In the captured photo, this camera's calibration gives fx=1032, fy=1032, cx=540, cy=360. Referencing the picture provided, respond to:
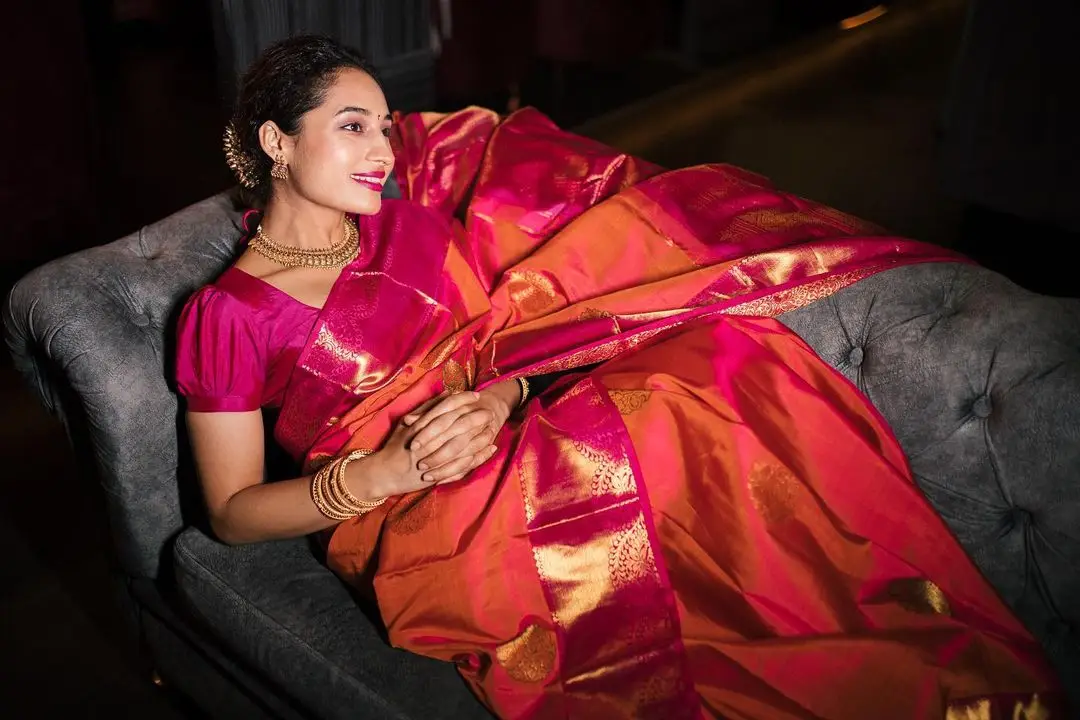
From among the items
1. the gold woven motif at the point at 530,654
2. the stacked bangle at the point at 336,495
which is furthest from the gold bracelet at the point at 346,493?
the gold woven motif at the point at 530,654

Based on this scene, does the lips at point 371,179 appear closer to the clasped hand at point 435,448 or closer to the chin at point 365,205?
the chin at point 365,205

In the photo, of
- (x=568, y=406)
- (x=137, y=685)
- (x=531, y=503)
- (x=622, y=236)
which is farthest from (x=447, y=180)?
(x=137, y=685)

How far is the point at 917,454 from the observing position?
1.48 metres

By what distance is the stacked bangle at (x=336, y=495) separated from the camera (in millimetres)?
1326

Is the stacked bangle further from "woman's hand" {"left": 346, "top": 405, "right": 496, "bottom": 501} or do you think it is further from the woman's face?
the woman's face

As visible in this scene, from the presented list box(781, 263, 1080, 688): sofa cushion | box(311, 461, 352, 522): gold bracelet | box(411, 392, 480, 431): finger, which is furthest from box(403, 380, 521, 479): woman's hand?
box(781, 263, 1080, 688): sofa cushion

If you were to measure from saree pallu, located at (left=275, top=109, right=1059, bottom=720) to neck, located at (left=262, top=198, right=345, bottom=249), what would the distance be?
0.07 metres

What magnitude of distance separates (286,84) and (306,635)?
739 millimetres

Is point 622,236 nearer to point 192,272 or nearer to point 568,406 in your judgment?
point 568,406

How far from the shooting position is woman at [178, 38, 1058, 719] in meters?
1.24

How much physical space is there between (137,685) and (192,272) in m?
0.73

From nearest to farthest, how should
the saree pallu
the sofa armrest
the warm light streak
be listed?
the saree pallu → the sofa armrest → the warm light streak

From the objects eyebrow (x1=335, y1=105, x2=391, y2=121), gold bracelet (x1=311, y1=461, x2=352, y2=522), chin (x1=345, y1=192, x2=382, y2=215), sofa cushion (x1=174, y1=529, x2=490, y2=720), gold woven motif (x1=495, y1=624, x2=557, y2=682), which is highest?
eyebrow (x1=335, y1=105, x2=391, y2=121)

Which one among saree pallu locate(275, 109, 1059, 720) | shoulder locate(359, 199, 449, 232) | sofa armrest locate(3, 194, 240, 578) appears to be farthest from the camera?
shoulder locate(359, 199, 449, 232)
